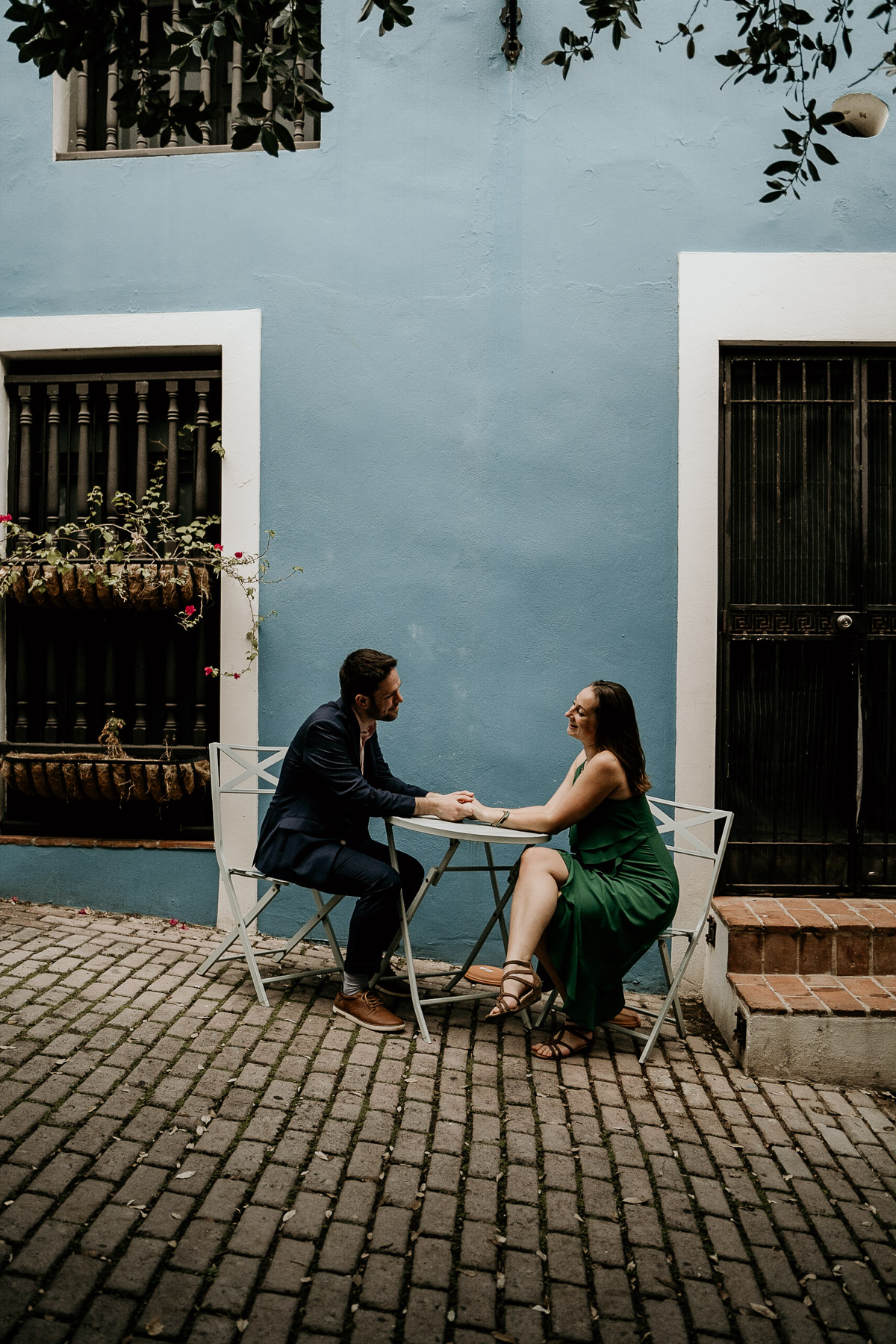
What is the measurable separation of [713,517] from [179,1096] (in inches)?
132

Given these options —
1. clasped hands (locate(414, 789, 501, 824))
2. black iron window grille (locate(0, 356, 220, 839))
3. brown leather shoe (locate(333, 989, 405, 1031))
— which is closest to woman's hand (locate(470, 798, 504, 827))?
clasped hands (locate(414, 789, 501, 824))

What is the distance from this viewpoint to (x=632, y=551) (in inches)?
180

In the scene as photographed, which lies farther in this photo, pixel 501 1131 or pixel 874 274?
pixel 874 274

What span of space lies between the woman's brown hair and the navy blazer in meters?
0.83

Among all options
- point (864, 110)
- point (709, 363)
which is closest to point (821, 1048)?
point (709, 363)

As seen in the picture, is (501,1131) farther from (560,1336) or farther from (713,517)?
(713,517)

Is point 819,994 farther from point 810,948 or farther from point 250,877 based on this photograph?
point 250,877

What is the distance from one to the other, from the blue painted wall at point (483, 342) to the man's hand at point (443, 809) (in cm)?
78

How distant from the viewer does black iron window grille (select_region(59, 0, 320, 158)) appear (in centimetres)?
492

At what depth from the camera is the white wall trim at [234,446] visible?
470 cm

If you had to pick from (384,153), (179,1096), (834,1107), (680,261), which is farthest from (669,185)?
(179,1096)

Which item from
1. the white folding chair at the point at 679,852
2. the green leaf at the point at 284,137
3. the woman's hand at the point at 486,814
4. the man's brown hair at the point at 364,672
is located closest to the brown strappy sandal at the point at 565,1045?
the white folding chair at the point at 679,852

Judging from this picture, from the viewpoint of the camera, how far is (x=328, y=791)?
153 inches

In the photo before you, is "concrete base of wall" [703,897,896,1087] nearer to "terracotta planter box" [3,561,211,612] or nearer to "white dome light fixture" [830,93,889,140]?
"terracotta planter box" [3,561,211,612]
